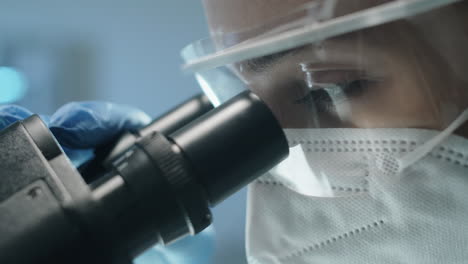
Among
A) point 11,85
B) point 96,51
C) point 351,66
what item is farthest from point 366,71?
point 11,85

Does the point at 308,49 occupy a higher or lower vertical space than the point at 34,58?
lower

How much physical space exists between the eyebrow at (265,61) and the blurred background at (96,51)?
55cm

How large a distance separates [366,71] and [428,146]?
99 millimetres

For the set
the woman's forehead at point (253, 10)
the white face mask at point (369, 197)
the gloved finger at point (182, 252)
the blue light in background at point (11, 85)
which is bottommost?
the gloved finger at point (182, 252)

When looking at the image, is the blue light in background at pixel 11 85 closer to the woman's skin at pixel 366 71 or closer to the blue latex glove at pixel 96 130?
the blue latex glove at pixel 96 130

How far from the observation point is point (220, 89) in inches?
20.7

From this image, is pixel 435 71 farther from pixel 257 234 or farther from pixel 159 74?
pixel 159 74

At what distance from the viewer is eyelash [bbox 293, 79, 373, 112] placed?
44cm

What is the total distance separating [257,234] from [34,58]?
85cm

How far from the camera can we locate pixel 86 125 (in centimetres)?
67

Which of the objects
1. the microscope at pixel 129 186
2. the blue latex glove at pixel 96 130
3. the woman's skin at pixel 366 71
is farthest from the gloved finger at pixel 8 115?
the woman's skin at pixel 366 71

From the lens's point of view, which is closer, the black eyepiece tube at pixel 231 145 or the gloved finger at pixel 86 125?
the black eyepiece tube at pixel 231 145

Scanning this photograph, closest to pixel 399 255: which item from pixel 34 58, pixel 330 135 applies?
pixel 330 135

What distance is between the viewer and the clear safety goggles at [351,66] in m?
0.38
